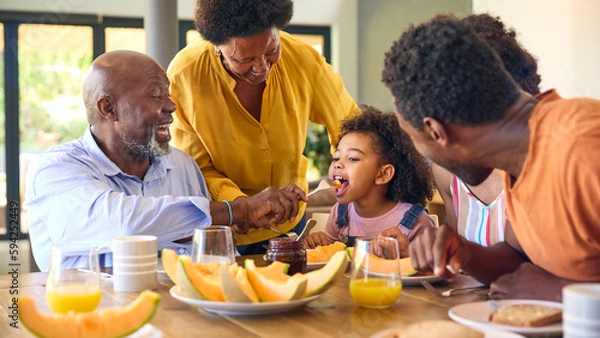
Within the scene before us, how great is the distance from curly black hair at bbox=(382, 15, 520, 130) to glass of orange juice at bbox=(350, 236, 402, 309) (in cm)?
35

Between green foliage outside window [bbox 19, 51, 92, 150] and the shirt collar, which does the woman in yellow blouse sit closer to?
the shirt collar

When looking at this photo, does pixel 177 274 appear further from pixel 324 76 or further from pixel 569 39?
pixel 569 39

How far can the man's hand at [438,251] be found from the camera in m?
1.82

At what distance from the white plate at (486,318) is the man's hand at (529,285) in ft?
0.19

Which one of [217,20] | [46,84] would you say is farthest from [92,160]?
[46,84]

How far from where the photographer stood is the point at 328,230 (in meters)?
3.41

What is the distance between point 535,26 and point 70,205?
619 centimetres

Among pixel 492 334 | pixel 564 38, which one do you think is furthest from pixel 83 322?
pixel 564 38

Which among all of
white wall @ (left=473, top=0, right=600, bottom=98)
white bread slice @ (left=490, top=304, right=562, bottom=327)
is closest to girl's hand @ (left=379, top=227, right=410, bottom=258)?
white bread slice @ (left=490, top=304, right=562, bottom=327)

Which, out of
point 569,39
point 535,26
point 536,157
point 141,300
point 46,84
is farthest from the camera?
point 46,84

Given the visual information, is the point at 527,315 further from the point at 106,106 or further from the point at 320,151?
the point at 320,151

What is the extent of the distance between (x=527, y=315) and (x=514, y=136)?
403 mm

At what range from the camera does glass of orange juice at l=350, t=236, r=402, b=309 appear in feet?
5.95

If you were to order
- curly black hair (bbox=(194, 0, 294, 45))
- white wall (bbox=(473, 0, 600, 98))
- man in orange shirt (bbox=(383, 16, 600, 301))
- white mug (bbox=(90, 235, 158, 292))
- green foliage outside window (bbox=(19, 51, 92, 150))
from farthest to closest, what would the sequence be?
1. green foliage outside window (bbox=(19, 51, 92, 150))
2. white wall (bbox=(473, 0, 600, 98))
3. curly black hair (bbox=(194, 0, 294, 45))
4. white mug (bbox=(90, 235, 158, 292))
5. man in orange shirt (bbox=(383, 16, 600, 301))
